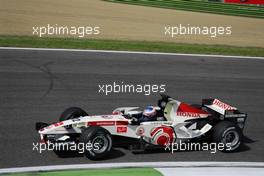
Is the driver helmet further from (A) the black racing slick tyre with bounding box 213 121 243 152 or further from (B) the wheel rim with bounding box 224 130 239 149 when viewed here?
(B) the wheel rim with bounding box 224 130 239 149

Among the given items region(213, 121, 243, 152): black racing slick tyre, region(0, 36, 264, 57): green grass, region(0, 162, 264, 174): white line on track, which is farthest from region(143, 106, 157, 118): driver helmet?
region(0, 36, 264, 57): green grass

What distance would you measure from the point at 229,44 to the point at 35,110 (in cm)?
1337

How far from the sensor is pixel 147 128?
9977 mm

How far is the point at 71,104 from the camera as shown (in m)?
13.0

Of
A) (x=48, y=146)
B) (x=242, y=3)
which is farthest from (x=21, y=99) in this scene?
(x=242, y=3)

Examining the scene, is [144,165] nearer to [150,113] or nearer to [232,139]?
[150,113]

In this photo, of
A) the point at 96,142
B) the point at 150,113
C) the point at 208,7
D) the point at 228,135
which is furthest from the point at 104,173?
the point at 208,7

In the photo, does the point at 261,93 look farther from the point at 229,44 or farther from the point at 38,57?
the point at 229,44

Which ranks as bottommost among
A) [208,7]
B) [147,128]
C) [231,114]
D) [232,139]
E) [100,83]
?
[232,139]

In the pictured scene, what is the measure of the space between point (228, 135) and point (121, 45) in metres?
10.4

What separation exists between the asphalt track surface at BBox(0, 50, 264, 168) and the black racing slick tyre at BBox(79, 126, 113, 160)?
0.18m

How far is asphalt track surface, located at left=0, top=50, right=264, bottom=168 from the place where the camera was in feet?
33.2

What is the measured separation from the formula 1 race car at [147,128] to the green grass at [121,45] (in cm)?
888

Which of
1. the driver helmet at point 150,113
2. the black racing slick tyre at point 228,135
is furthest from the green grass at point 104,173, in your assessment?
the black racing slick tyre at point 228,135
